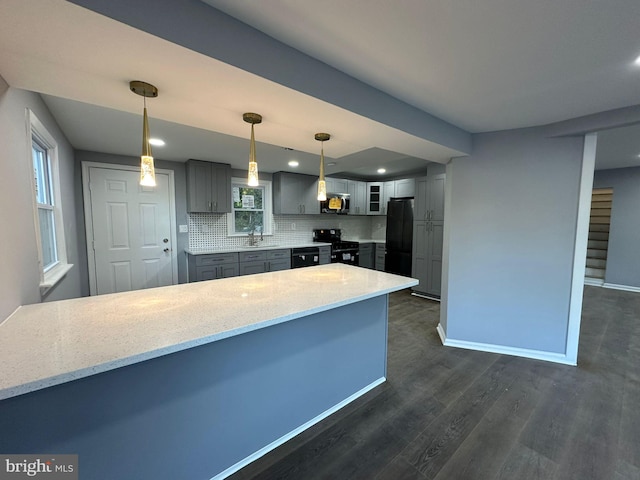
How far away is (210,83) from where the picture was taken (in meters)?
1.31

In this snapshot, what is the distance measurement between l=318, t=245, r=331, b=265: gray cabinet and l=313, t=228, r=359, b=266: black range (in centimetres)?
17

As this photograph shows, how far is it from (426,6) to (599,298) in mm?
5966

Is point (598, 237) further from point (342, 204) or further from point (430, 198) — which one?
point (342, 204)

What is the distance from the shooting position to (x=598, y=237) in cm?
590

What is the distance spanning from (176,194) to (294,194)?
2000mm

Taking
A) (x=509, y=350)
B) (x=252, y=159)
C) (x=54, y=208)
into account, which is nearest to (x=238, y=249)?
(x=54, y=208)

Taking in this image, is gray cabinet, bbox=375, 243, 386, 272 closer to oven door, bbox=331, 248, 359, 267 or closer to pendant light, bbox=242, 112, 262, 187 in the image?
oven door, bbox=331, 248, 359, 267

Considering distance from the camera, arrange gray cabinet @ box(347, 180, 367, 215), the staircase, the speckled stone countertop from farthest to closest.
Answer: gray cabinet @ box(347, 180, 367, 215)
the staircase
the speckled stone countertop

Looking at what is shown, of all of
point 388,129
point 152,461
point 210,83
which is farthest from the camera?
point 388,129

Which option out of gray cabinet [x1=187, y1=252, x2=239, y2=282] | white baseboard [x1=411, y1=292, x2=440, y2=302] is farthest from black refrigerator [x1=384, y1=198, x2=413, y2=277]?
gray cabinet [x1=187, y1=252, x2=239, y2=282]

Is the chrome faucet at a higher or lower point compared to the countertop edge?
higher

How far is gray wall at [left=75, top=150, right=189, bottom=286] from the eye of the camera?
11.0 feet

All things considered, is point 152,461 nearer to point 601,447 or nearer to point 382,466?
point 382,466

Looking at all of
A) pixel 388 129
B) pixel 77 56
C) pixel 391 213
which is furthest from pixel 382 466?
pixel 391 213
